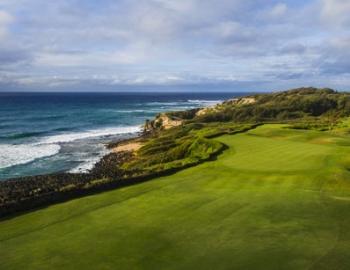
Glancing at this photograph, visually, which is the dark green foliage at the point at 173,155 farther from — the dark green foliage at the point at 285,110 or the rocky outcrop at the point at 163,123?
the rocky outcrop at the point at 163,123

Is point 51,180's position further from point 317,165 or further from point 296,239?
point 296,239

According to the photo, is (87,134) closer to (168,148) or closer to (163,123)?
(163,123)

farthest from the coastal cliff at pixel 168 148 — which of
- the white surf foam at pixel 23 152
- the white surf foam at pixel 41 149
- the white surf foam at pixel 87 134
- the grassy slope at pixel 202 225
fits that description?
the white surf foam at pixel 23 152

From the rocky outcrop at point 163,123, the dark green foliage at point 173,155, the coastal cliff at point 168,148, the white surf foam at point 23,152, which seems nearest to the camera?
the coastal cliff at point 168,148

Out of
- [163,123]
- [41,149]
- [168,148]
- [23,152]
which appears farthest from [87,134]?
[168,148]

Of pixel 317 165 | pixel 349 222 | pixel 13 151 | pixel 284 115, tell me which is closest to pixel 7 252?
pixel 349 222
